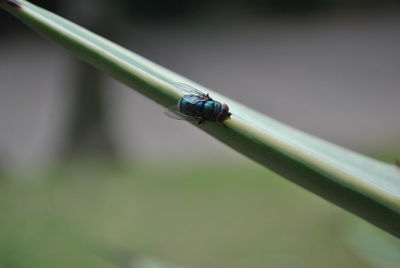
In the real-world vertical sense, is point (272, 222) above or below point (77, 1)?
below

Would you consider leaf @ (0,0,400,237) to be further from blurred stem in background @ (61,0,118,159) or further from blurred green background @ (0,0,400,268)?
blurred stem in background @ (61,0,118,159)

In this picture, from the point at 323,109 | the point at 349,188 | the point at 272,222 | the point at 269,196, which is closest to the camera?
the point at 349,188

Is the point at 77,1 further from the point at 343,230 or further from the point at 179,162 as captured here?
the point at 343,230

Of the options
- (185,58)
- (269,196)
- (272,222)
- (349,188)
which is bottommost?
(349,188)

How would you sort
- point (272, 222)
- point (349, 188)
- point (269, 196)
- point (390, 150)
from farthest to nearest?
point (390, 150)
point (269, 196)
point (272, 222)
point (349, 188)

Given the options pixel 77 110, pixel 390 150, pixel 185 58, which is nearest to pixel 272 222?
pixel 390 150

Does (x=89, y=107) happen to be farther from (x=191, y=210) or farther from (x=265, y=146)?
(x=265, y=146)

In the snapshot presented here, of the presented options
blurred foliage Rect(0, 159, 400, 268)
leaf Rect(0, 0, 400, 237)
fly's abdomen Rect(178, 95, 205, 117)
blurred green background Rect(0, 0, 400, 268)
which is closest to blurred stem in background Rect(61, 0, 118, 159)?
blurred green background Rect(0, 0, 400, 268)
